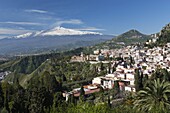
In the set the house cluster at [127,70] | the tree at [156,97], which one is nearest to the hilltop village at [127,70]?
the house cluster at [127,70]

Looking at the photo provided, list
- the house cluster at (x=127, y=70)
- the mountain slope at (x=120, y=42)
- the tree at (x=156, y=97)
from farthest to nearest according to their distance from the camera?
the mountain slope at (x=120, y=42) < the house cluster at (x=127, y=70) < the tree at (x=156, y=97)

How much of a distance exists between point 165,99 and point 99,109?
17.6ft

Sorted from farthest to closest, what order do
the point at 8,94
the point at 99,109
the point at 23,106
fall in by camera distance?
the point at 8,94 → the point at 23,106 → the point at 99,109

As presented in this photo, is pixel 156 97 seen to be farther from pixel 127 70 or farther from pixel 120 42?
pixel 120 42

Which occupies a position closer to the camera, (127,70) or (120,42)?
(127,70)

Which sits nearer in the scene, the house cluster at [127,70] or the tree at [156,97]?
the tree at [156,97]

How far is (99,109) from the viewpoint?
1055 centimetres

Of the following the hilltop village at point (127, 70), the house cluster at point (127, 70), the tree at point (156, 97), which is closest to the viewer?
the tree at point (156, 97)

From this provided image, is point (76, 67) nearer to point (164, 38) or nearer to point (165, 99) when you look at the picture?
point (164, 38)

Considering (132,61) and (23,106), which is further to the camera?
(132,61)

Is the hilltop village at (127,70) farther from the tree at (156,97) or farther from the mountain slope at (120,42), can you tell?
the mountain slope at (120,42)

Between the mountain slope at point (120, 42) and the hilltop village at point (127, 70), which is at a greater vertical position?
the mountain slope at point (120, 42)

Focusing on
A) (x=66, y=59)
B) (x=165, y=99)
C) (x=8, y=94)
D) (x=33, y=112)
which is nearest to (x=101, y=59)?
(x=66, y=59)

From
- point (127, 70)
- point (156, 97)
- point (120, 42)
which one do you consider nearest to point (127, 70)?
point (127, 70)
